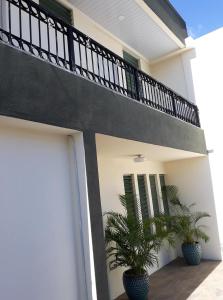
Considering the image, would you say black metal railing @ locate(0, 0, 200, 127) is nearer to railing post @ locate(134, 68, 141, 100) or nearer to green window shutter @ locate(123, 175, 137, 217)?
railing post @ locate(134, 68, 141, 100)

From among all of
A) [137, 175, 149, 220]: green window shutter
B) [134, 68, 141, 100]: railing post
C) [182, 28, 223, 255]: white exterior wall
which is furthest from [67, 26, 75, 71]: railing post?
[182, 28, 223, 255]: white exterior wall

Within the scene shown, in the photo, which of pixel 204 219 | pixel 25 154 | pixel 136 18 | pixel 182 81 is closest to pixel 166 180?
pixel 204 219

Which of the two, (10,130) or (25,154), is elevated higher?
(10,130)

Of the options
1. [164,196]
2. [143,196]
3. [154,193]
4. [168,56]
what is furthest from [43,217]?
[168,56]

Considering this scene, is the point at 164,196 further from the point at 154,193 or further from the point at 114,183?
the point at 114,183

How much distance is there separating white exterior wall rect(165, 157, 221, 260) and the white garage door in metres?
5.94

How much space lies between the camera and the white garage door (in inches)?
123

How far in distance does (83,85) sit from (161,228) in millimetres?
3526

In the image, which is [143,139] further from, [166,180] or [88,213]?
[166,180]

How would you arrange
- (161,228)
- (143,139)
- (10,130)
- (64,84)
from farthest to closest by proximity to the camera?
(161,228) → (143,139) → (64,84) → (10,130)

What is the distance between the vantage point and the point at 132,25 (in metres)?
7.88

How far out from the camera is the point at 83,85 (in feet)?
13.5

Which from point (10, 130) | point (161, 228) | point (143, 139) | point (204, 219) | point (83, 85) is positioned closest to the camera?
point (10, 130)

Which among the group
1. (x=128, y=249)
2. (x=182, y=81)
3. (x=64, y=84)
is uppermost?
(x=182, y=81)
